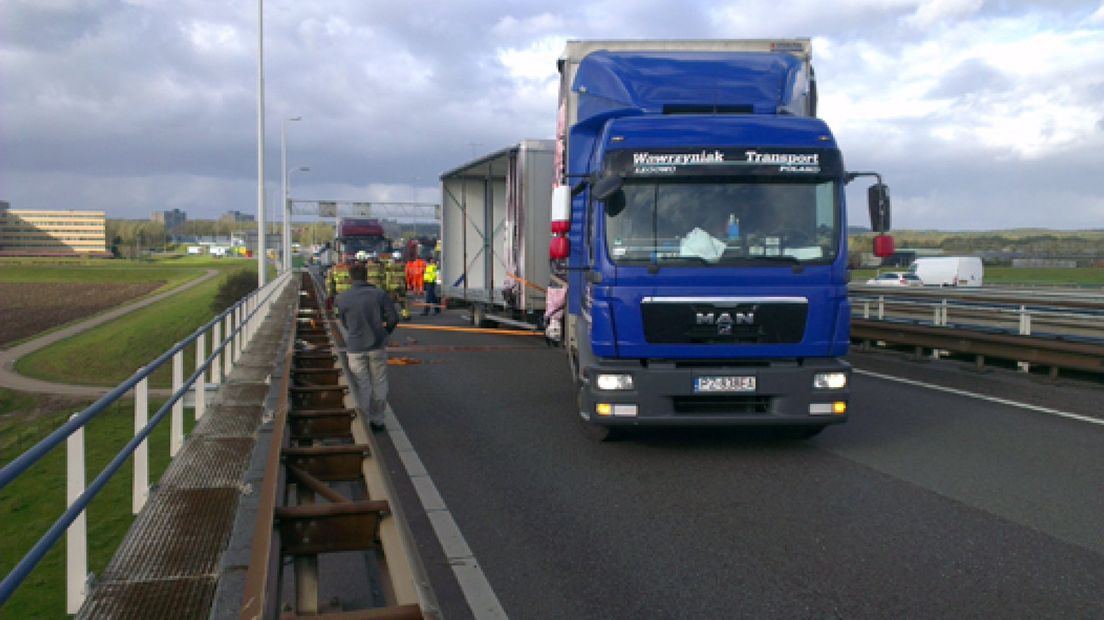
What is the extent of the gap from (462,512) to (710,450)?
116 inches

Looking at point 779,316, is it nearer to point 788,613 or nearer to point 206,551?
point 788,613

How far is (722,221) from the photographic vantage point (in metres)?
8.08

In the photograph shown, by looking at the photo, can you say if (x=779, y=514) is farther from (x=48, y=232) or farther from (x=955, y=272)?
(x=48, y=232)

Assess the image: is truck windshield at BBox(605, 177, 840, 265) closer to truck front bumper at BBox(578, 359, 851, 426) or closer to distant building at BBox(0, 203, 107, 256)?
truck front bumper at BBox(578, 359, 851, 426)

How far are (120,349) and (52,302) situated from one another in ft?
86.2

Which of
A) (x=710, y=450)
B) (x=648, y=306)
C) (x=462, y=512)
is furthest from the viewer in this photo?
(x=710, y=450)

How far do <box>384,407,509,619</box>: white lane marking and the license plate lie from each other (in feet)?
7.60

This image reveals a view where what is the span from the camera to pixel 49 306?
62.0 metres

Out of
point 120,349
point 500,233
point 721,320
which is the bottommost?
point 120,349

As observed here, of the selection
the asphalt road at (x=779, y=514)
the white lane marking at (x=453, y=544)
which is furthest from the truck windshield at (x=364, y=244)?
the white lane marking at (x=453, y=544)

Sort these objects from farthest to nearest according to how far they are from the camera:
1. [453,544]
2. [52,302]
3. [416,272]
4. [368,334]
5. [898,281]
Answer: [52,302]
[898,281]
[416,272]
[368,334]
[453,544]

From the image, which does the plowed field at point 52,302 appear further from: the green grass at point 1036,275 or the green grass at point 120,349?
the green grass at point 1036,275

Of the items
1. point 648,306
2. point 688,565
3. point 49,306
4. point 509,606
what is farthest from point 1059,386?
point 49,306

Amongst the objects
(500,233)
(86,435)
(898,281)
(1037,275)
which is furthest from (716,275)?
A: (1037,275)
